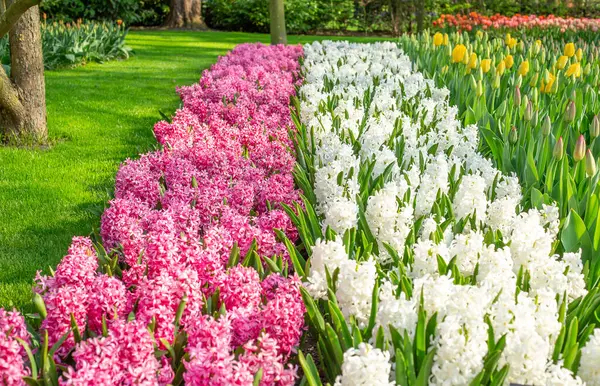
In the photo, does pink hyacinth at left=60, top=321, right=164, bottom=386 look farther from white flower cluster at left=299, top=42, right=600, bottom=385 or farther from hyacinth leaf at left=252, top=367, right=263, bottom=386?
white flower cluster at left=299, top=42, right=600, bottom=385

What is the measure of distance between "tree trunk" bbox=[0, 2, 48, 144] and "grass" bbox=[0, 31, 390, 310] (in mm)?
261

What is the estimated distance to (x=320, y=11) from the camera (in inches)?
890

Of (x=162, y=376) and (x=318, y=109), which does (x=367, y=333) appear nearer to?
(x=162, y=376)

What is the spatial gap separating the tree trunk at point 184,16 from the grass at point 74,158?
928 cm

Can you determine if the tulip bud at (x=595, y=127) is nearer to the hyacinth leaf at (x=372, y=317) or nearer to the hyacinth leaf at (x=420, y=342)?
the hyacinth leaf at (x=372, y=317)

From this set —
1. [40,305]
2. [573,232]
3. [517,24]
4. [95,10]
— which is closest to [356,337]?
[40,305]

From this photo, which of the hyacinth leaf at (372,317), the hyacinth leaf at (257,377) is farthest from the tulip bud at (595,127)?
the hyacinth leaf at (257,377)

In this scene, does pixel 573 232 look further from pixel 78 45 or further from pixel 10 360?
pixel 78 45

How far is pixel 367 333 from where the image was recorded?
2.18 m

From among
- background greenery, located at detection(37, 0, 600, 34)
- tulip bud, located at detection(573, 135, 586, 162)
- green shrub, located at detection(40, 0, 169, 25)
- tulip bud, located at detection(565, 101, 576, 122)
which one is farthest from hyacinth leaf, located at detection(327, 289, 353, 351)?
background greenery, located at detection(37, 0, 600, 34)

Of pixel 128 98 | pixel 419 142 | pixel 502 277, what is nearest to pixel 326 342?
pixel 502 277

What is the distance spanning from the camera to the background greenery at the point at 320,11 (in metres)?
21.0

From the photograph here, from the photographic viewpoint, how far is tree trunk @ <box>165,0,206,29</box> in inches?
866

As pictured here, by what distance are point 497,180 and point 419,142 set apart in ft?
3.64
